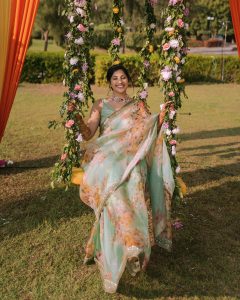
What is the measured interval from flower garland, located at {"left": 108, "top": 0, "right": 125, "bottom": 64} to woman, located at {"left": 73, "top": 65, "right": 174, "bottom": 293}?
155cm

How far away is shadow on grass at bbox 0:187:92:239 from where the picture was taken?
15.1 ft

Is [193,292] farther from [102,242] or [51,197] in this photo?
[51,197]

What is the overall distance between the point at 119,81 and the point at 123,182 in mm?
1089

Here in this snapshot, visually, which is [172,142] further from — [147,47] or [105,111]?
[105,111]

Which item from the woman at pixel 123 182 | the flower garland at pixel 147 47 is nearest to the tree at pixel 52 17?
the flower garland at pixel 147 47

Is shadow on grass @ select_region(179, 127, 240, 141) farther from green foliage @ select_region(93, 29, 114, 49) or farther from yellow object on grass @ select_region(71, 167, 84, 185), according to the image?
green foliage @ select_region(93, 29, 114, 49)

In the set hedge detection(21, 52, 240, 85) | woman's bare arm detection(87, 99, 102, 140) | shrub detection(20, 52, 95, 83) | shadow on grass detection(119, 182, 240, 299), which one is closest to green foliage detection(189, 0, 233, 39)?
hedge detection(21, 52, 240, 85)

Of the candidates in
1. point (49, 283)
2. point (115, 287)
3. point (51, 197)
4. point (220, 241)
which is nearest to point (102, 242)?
point (115, 287)

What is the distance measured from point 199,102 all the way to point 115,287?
1217 centimetres

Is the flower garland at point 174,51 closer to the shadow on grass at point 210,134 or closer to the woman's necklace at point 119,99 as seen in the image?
the woman's necklace at point 119,99

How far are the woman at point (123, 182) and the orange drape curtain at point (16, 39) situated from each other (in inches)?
52.1

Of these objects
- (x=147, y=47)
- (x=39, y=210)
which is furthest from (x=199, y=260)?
A: (x=147, y=47)

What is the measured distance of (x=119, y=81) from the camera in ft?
13.2

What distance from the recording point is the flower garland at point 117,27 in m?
5.43
